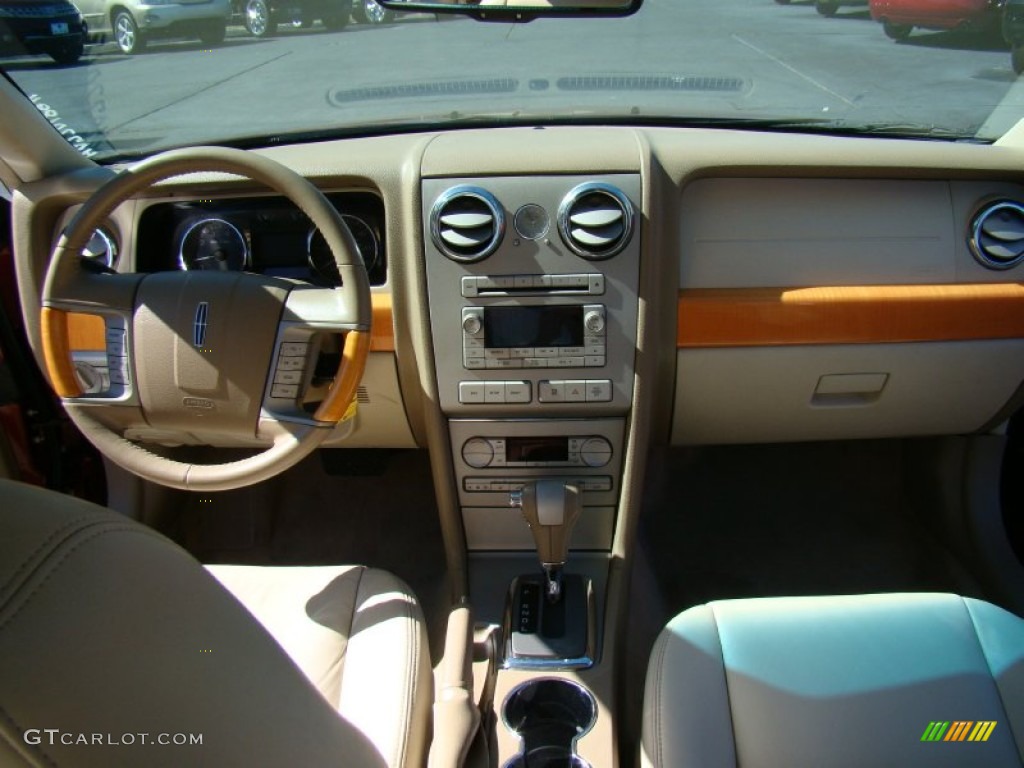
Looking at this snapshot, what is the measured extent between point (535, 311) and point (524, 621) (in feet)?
2.50

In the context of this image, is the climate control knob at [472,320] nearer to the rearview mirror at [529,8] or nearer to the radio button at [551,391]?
the radio button at [551,391]

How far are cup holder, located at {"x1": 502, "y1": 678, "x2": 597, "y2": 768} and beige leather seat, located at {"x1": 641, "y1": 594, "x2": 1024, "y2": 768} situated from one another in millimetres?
370

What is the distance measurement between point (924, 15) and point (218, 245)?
2411 mm

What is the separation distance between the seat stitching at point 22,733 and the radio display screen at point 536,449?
1.62 m

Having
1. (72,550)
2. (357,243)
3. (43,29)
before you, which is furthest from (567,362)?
(43,29)

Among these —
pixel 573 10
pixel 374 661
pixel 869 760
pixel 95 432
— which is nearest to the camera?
pixel 869 760

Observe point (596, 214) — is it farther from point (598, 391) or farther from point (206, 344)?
point (206, 344)

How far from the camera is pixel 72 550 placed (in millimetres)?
710

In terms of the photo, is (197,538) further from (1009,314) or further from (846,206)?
(1009,314)

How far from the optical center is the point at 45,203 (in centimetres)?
210

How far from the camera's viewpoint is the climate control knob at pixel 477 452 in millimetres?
2215

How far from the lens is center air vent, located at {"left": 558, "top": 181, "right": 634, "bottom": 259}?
1.94 metres

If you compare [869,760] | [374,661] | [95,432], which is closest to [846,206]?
[869,760]

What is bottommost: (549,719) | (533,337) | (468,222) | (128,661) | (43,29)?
(549,719)
